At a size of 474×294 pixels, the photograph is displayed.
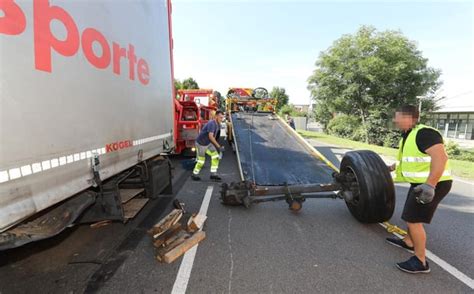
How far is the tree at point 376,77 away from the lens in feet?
74.5

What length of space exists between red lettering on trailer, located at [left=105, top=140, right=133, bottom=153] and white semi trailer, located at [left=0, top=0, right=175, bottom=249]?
0.8 inches

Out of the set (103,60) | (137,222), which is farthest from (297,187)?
(103,60)

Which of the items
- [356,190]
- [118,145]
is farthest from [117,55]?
[356,190]

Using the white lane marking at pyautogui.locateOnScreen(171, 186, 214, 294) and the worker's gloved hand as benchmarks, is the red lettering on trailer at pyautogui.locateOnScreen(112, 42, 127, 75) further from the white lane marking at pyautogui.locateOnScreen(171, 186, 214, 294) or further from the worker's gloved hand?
the worker's gloved hand

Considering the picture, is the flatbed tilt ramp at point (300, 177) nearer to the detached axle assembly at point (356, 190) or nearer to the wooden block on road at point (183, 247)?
the detached axle assembly at point (356, 190)

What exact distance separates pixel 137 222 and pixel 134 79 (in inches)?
87.7

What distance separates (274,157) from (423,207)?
11.7 ft

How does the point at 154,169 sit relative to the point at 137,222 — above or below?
above

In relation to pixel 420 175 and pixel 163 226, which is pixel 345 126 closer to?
pixel 420 175

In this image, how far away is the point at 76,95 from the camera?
2174mm

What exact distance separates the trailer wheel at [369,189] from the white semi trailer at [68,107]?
3.13 metres

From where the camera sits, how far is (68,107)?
2076 millimetres

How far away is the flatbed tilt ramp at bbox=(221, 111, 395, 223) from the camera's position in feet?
13.1

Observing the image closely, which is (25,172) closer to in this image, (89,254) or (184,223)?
(89,254)
